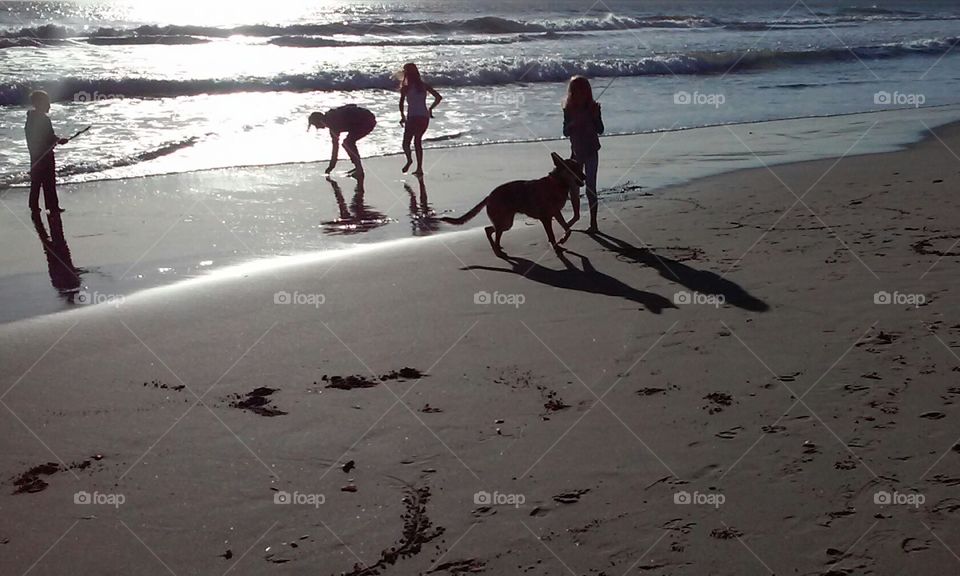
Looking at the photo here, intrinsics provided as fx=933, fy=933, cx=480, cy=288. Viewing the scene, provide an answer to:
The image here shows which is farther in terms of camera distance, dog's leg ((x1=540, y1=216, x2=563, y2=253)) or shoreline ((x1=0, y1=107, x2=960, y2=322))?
dog's leg ((x1=540, y1=216, x2=563, y2=253))

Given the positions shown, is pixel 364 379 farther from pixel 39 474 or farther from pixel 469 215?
pixel 469 215

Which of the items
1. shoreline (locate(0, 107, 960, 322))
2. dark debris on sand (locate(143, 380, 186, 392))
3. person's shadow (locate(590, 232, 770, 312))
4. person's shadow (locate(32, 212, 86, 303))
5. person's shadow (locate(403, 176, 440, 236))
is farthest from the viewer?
person's shadow (locate(403, 176, 440, 236))

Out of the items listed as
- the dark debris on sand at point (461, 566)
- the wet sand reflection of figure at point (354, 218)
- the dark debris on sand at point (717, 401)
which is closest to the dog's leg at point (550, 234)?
the wet sand reflection of figure at point (354, 218)

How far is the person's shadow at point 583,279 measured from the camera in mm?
7336


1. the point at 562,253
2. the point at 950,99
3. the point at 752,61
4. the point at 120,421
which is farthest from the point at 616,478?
the point at 752,61

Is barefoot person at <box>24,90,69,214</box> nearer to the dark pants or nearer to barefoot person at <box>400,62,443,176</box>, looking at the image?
the dark pants

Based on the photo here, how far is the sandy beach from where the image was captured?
407 centimetres

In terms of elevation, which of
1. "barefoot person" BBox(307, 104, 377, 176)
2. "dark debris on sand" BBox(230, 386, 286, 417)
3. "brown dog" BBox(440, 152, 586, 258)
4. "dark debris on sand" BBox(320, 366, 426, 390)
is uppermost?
"barefoot person" BBox(307, 104, 377, 176)

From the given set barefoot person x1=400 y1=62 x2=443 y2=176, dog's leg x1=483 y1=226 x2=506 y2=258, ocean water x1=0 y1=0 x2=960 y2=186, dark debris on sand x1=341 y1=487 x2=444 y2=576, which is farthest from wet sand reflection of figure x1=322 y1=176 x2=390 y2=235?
dark debris on sand x1=341 y1=487 x2=444 y2=576

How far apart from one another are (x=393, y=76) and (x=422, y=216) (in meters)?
3.82

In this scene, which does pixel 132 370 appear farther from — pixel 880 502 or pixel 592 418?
pixel 880 502

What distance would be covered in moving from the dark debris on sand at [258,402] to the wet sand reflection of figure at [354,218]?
4.56 m

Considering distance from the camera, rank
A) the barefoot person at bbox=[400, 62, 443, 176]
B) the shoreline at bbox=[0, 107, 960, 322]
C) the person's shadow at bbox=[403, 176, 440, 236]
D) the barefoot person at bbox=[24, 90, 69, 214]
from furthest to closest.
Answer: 1. the barefoot person at bbox=[400, 62, 443, 176]
2. the barefoot person at bbox=[24, 90, 69, 214]
3. the person's shadow at bbox=[403, 176, 440, 236]
4. the shoreline at bbox=[0, 107, 960, 322]

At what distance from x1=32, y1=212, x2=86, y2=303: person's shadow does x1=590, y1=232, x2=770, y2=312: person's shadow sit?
493 cm
